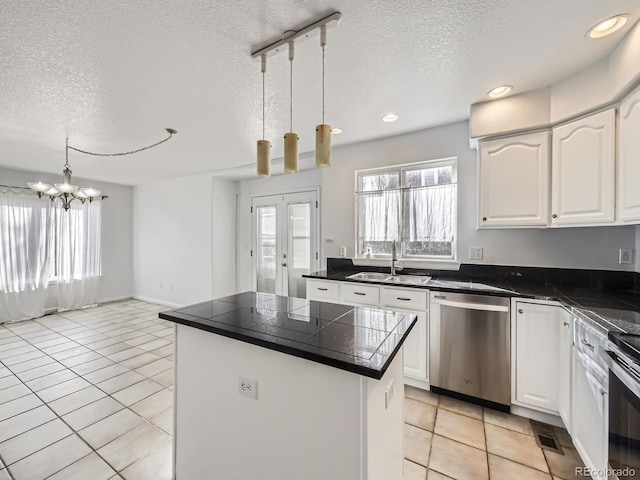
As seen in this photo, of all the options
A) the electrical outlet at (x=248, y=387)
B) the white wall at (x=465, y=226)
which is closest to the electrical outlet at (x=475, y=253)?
the white wall at (x=465, y=226)

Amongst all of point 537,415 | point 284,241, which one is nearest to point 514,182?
point 537,415

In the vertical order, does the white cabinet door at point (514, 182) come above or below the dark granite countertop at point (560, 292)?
above

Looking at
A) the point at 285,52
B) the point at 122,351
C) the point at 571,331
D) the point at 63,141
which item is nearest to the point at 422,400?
the point at 571,331

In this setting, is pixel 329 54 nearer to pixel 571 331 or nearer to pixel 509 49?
pixel 509 49

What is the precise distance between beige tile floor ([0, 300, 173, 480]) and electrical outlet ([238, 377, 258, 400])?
0.96m

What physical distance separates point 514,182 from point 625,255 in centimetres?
102

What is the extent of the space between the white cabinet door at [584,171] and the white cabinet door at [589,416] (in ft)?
3.28

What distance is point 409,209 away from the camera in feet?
10.4

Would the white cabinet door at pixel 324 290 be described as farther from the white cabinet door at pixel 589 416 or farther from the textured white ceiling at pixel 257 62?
the white cabinet door at pixel 589 416

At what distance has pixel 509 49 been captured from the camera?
1.71 m

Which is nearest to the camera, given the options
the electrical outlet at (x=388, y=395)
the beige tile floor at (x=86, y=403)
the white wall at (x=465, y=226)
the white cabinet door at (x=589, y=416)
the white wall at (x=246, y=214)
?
the electrical outlet at (x=388, y=395)

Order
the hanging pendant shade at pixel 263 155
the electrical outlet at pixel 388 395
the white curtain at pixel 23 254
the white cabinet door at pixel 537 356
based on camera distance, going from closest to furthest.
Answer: the electrical outlet at pixel 388 395 < the hanging pendant shade at pixel 263 155 < the white cabinet door at pixel 537 356 < the white curtain at pixel 23 254

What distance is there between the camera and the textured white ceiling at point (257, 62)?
1418 mm

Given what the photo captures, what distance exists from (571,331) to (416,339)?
1090 mm
